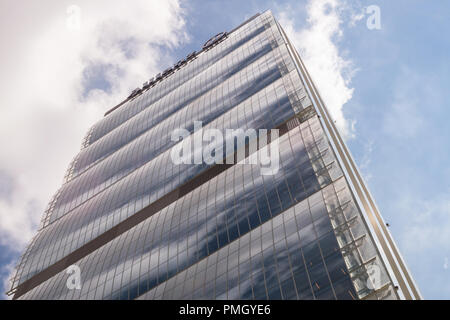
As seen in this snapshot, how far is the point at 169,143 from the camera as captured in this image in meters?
72.5

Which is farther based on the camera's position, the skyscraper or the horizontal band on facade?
the horizontal band on facade

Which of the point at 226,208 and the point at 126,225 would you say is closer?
the point at 226,208

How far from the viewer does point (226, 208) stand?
4562 centimetres

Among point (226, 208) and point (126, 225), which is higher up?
point (126, 225)

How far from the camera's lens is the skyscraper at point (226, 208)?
32.8 meters

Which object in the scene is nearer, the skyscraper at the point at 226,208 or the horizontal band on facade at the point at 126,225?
the skyscraper at the point at 226,208

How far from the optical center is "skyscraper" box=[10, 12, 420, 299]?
32812 mm

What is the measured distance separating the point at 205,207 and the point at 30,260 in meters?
36.6
